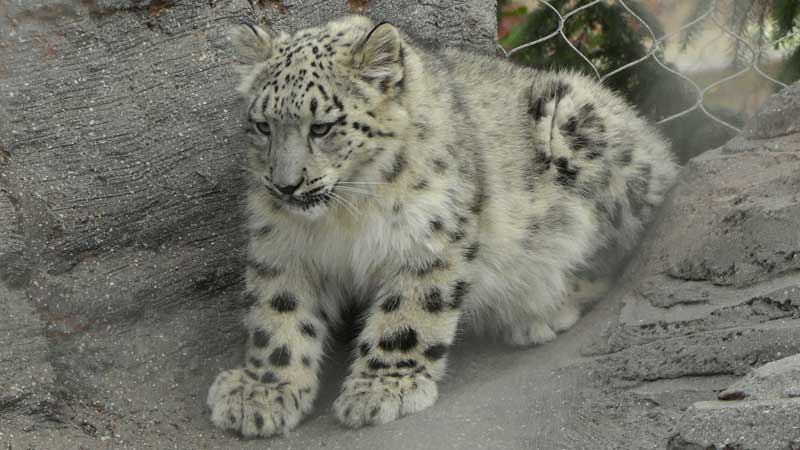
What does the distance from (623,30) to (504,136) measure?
127 centimetres

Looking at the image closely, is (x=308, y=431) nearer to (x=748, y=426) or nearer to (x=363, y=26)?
(x=363, y=26)

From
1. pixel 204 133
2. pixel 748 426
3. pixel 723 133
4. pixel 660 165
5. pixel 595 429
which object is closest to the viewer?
pixel 748 426

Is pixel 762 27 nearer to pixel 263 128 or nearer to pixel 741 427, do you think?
pixel 263 128

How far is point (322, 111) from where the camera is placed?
2727 millimetres

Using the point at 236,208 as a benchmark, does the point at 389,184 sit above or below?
above

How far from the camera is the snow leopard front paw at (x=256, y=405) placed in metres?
2.85

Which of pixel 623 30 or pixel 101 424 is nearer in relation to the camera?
pixel 101 424

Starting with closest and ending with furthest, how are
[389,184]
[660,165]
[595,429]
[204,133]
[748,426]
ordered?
[748,426] < [595,429] < [389,184] < [204,133] < [660,165]

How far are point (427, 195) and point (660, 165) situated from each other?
90 centimetres

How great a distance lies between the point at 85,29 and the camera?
2.99 m

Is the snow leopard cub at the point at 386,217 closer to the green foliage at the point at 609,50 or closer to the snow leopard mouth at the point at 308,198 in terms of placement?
the snow leopard mouth at the point at 308,198

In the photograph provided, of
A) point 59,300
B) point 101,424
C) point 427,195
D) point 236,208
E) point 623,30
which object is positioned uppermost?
point 623,30

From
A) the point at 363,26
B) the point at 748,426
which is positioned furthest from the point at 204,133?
the point at 748,426

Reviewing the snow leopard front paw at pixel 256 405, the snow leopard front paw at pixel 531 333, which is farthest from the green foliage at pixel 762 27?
the snow leopard front paw at pixel 256 405
